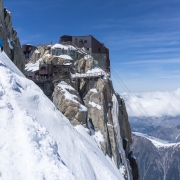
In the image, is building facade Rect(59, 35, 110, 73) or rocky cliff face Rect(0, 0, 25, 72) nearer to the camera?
rocky cliff face Rect(0, 0, 25, 72)

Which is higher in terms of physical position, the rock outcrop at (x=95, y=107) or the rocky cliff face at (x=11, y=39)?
the rocky cliff face at (x=11, y=39)

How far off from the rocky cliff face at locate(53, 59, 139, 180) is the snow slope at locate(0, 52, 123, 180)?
25.3 m

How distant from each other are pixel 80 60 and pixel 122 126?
72.9ft

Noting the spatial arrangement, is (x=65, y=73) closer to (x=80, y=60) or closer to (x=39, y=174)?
(x=80, y=60)

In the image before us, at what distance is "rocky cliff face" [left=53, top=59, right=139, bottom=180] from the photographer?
49125mm

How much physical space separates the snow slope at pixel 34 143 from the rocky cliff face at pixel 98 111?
2531cm

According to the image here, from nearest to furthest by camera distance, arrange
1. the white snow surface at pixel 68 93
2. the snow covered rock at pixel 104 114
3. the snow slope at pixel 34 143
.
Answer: the snow slope at pixel 34 143 → the white snow surface at pixel 68 93 → the snow covered rock at pixel 104 114

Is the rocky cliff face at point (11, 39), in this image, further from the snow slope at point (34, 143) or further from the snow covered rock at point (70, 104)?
the snow slope at point (34, 143)

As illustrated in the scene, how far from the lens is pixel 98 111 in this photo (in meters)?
55.3

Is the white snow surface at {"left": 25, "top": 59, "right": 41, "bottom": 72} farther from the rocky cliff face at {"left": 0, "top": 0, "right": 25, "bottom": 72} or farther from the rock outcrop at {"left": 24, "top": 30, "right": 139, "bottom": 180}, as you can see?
the rocky cliff face at {"left": 0, "top": 0, "right": 25, "bottom": 72}

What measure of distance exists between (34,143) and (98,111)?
135 feet

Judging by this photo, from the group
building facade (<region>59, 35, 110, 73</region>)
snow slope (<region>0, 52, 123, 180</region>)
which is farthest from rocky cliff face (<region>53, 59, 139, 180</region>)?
snow slope (<region>0, 52, 123, 180</region>)

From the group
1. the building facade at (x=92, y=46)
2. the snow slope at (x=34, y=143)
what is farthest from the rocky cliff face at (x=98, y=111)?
the snow slope at (x=34, y=143)

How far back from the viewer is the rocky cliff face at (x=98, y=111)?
49.1 m
